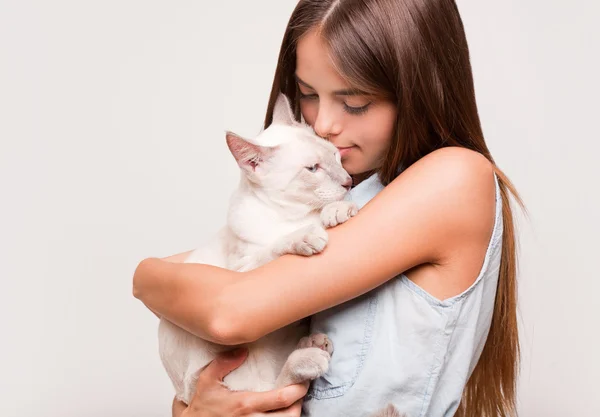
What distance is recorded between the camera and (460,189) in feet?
5.38

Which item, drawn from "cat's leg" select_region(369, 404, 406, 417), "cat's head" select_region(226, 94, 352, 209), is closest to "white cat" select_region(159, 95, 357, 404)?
"cat's head" select_region(226, 94, 352, 209)

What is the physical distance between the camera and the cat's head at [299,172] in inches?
71.8

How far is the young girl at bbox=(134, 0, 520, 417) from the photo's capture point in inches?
62.7

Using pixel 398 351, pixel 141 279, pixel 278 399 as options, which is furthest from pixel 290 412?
pixel 141 279

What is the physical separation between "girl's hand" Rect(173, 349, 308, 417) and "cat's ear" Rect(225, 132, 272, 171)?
0.45m

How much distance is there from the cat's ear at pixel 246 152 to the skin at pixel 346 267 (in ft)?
0.56

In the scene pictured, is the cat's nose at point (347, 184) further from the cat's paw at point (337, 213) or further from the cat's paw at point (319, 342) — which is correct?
the cat's paw at point (319, 342)

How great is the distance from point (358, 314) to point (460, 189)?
36 centimetres

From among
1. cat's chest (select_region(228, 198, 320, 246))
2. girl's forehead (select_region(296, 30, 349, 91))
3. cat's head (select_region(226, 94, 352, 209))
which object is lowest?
cat's chest (select_region(228, 198, 320, 246))

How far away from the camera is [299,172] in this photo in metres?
1.84

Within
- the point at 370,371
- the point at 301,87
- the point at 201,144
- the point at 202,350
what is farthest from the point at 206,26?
the point at 370,371

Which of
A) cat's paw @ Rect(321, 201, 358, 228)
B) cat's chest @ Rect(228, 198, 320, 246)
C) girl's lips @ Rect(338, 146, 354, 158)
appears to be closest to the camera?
cat's paw @ Rect(321, 201, 358, 228)

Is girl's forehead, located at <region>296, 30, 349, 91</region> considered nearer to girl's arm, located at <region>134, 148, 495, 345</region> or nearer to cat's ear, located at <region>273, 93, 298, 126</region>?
cat's ear, located at <region>273, 93, 298, 126</region>

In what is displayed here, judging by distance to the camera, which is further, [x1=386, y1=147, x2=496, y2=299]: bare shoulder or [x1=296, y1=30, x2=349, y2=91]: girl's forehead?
[x1=296, y1=30, x2=349, y2=91]: girl's forehead
